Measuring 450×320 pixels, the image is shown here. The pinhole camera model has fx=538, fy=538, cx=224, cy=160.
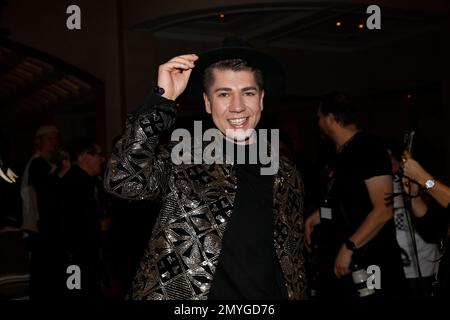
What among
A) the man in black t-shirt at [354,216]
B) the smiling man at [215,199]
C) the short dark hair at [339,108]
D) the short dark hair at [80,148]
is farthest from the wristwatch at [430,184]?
the short dark hair at [80,148]

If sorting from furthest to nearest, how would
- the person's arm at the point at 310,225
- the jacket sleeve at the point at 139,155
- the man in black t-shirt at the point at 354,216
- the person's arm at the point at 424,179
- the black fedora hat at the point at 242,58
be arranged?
the person's arm at the point at 310,225 → the man in black t-shirt at the point at 354,216 → the person's arm at the point at 424,179 → the black fedora hat at the point at 242,58 → the jacket sleeve at the point at 139,155

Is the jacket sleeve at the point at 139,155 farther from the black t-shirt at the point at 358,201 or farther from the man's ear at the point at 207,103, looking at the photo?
the black t-shirt at the point at 358,201

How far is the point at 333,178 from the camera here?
9.84 ft

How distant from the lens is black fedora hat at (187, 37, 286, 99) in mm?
1849

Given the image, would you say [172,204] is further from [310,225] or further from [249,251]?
[310,225]

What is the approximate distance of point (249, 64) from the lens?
1894 mm

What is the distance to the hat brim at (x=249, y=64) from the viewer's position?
1.85 meters

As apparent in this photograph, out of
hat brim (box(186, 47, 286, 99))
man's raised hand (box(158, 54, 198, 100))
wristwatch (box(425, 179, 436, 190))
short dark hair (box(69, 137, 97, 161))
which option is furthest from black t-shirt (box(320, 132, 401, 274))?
short dark hair (box(69, 137, 97, 161))

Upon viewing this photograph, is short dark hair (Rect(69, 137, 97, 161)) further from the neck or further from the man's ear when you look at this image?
the man's ear

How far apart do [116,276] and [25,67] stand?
481cm

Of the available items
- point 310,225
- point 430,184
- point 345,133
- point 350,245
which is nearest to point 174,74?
point 430,184

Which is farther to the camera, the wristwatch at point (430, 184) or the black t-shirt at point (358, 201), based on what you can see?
the black t-shirt at point (358, 201)

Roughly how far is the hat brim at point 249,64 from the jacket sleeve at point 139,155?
1.06 feet

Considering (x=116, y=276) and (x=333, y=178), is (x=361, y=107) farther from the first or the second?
(x=333, y=178)
